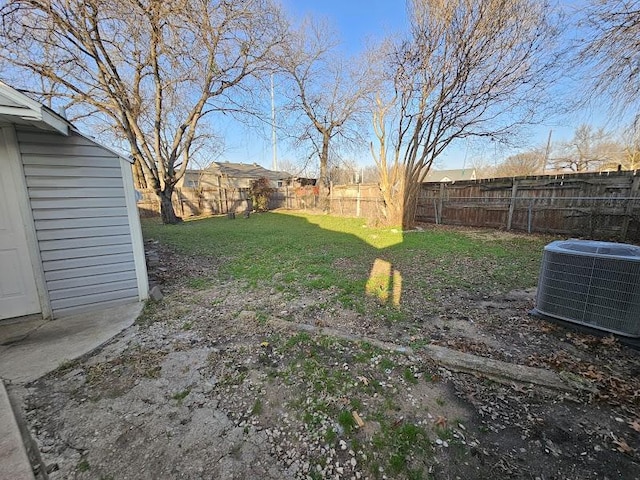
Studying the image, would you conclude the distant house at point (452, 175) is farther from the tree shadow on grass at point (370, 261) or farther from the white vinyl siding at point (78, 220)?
the white vinyl siding at point (78, 220)

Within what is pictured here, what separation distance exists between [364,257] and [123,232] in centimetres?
467

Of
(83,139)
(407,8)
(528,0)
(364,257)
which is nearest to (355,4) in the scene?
(407,8)

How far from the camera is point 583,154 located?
2312 cm

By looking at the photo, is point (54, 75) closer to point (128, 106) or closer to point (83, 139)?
point (128, 106)

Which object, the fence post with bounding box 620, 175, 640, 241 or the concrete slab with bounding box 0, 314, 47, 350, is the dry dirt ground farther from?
the fence post with bounding box 620, 175, 640, 241

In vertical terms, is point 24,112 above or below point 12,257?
above

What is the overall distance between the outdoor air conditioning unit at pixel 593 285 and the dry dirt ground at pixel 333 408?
199 millimetres

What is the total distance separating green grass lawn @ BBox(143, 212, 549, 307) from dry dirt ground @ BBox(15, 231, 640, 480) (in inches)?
55.7

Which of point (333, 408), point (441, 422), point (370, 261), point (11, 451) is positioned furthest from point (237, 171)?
point (441, 422)

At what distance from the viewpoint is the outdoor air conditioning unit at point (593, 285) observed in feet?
8.53

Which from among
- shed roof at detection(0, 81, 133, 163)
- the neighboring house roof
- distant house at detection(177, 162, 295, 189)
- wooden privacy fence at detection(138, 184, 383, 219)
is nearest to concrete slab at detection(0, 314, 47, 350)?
shed roof at detection(0, 81, 133, 163)

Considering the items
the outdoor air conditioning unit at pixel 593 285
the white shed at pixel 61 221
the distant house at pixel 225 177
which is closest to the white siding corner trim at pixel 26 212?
the white shed at pixel 61 221

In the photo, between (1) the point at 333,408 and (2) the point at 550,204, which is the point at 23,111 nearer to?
(1) the point at 333,408

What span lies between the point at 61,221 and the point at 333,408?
13.0 feet
